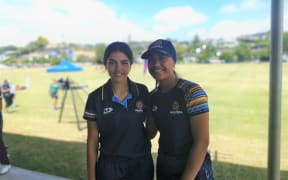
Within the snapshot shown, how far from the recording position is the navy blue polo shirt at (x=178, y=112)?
1.49 m

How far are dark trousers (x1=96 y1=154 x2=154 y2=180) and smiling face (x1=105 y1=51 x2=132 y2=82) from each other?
0.46 metres

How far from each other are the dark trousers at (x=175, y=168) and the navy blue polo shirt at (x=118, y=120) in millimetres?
155

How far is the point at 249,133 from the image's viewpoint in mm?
6551

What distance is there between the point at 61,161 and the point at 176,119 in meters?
3.17

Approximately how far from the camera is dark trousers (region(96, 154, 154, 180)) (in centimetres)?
170

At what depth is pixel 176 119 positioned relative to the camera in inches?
60.6

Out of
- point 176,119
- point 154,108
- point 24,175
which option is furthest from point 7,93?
point 176,119

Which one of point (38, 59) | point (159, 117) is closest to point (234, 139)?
point (159, 117)

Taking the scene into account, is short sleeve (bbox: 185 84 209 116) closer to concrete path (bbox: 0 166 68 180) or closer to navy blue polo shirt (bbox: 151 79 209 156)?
navy blue polo shirt (bbox: 151 79 209 156)

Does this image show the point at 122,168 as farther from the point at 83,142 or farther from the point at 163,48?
the point at 83,142

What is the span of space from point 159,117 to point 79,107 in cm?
941

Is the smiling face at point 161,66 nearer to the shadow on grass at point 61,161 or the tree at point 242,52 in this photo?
the shadow on grass at point 61,161

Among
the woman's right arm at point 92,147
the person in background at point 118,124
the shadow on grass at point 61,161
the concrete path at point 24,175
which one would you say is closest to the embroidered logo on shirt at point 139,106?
the person in background at point 118,124

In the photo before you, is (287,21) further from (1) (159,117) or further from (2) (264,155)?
(2) (264,155)
